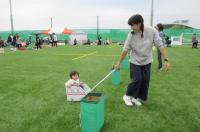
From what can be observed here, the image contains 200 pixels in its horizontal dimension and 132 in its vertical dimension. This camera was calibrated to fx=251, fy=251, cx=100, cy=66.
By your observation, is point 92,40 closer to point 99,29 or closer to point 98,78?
point 99,29

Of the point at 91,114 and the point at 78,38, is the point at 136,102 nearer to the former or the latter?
the point at 91,114

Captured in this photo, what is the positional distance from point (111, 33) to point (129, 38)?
33.7 metres

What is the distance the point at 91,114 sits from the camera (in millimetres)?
3391

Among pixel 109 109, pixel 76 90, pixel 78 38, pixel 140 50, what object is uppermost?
pixel 140 50

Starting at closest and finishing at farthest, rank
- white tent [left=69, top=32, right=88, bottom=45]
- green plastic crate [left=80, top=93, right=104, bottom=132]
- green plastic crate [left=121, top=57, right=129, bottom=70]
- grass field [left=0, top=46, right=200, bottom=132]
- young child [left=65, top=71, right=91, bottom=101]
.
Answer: green plastic crate [left=80, top=93, right=104, bottom=132]
grass field [left=0, top=46, right=200, bottom=132]
young child [left=65, top=71, right=91, bottom=101]
green plastic crate [left=121, top=57, right=129, bottom=70]
white tent [left=69, top=32, right=88, bottom=45]

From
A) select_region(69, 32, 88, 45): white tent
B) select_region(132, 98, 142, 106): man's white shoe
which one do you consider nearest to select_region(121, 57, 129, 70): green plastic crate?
select_region(132, 98, 142, 106): man's white shoe

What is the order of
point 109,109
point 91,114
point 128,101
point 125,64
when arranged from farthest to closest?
point 125,64, point 128,101, point 109,109, point 91,114

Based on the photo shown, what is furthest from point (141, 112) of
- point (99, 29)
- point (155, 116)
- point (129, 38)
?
point (99, 29)

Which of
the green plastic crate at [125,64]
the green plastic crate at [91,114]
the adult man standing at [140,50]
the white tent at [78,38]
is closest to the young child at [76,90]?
the adult man standing at [140,50]

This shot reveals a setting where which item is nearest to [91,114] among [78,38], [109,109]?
[109,109]

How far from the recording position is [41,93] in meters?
6.08

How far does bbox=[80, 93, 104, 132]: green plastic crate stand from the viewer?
336cm

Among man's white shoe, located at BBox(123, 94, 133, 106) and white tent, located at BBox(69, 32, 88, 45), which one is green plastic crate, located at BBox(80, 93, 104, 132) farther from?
white tent, located at BBox(69, 32, 88, 45)

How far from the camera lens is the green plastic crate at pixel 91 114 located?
3.36 meters
